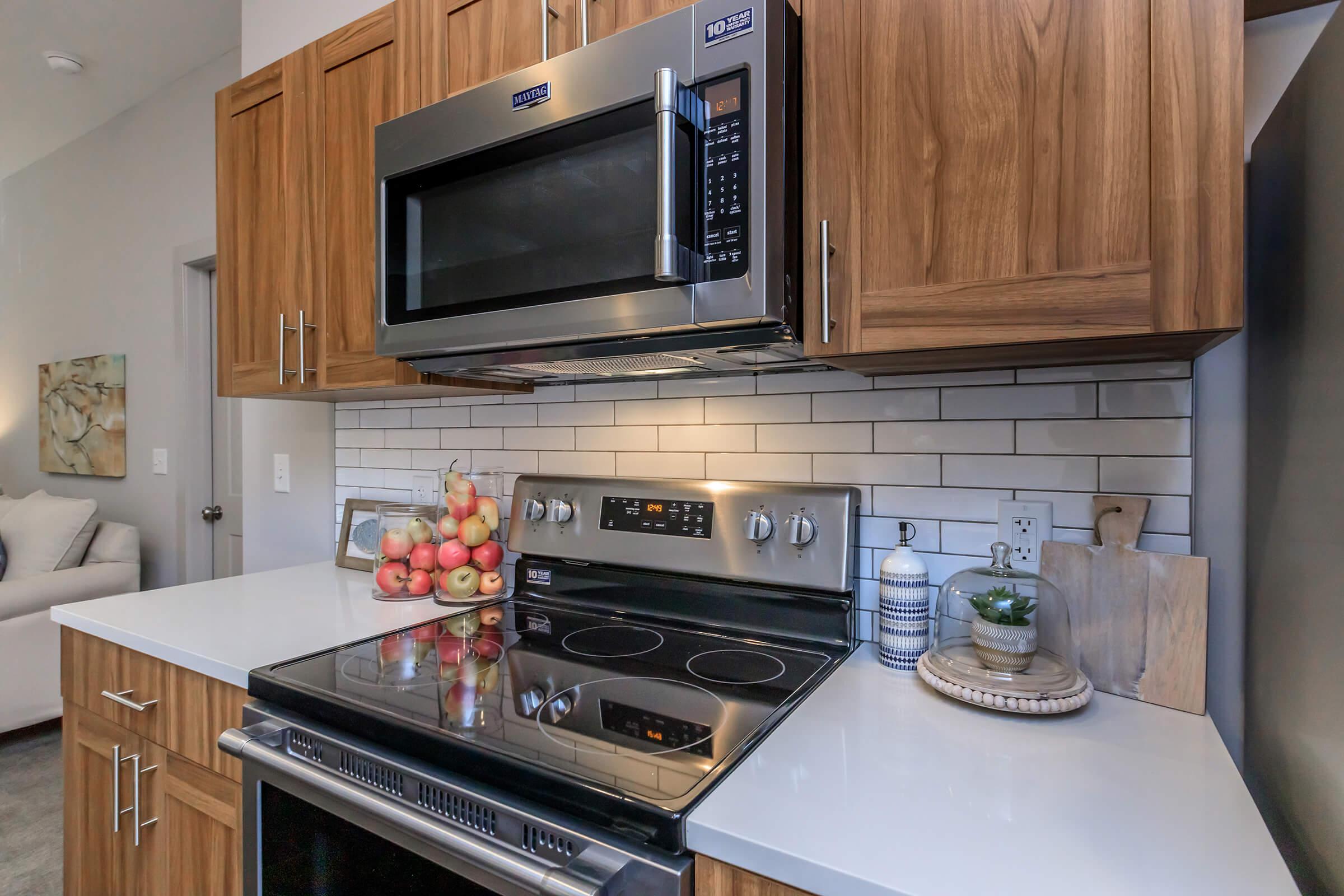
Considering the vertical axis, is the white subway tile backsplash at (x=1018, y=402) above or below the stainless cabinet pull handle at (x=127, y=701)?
above

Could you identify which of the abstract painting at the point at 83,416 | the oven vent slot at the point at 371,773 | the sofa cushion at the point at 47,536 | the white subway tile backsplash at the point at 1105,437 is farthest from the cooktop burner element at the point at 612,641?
the abstract painting at the point at 83,416

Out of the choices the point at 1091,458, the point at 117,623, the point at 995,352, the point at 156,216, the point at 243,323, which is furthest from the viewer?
the point at 156,216

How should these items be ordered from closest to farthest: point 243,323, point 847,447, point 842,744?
point 842,744, point 847,447, point 243,323

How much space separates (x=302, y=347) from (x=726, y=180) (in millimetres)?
1123

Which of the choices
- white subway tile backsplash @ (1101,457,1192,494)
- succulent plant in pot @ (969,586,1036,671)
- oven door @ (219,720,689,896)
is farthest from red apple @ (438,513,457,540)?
white subway tile backsplash @ (1101,457,1192,494)

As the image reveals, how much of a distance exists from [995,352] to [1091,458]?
291 millimetres

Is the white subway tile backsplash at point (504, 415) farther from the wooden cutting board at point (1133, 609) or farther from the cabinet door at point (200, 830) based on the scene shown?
the wooden cutting board at point (1133, 609)

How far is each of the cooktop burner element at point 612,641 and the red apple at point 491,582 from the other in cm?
32

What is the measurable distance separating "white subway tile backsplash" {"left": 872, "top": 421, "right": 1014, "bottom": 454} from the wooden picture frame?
135 centimetres

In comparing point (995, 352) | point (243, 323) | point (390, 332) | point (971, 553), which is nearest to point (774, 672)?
point (971, 553)

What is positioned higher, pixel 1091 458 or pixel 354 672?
pixel 1091 458

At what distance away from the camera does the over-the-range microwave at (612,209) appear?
0.91 meters

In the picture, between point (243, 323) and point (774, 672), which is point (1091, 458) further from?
point (243, 323)

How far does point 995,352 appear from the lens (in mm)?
917
